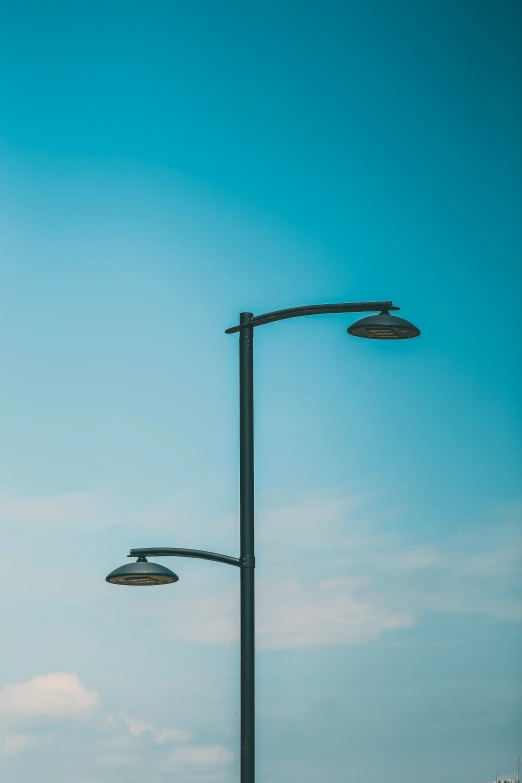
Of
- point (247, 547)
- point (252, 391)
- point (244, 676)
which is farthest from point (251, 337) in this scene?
point (244, 676)

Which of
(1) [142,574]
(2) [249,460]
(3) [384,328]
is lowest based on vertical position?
(1) [142,574]

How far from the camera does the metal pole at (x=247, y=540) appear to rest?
51.9 feet

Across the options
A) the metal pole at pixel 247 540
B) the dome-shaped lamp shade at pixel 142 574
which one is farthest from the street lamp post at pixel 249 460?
the dome-shaped lamp shade at pixel 142 574

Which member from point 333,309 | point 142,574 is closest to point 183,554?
point 142,574

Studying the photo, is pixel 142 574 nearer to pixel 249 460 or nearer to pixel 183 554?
pixel 183 554

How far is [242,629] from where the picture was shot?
1602 cm

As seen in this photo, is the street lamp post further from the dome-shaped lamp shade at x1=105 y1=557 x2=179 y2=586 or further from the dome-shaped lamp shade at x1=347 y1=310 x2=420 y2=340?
the dome-shaped lamp shade at x1=105 y1=557 x2=179 y2=586

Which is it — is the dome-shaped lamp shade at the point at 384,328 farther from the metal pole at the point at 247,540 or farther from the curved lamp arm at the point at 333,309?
the metal pole at the point at 247,540

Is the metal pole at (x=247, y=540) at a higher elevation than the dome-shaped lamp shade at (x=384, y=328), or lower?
lower

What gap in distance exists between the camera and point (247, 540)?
16297 millimetres

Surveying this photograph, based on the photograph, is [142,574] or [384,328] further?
[142,574]

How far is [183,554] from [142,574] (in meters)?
0.58

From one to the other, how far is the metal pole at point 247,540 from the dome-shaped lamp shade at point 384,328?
995mm

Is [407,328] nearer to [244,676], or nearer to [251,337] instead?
[251,337]
